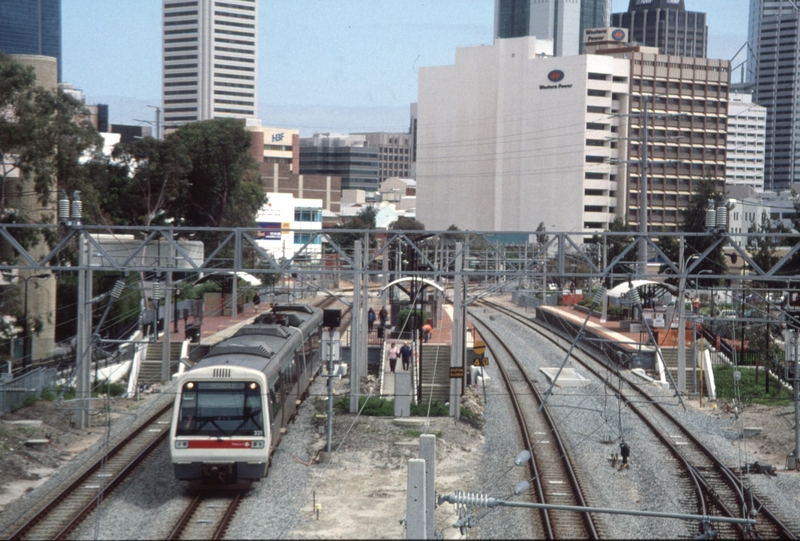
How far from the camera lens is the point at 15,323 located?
955 inches

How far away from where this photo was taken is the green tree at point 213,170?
140 ft

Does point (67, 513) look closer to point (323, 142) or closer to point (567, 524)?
point (567, 524)

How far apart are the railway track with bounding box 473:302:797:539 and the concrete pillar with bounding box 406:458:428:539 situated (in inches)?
226

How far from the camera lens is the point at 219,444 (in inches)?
523

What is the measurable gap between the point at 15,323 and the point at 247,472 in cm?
1341

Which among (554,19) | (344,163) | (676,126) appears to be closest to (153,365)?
(676,126)

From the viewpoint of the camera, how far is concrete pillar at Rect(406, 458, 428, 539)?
25.0 ft

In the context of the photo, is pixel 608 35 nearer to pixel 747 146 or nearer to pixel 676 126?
pixel 676 126

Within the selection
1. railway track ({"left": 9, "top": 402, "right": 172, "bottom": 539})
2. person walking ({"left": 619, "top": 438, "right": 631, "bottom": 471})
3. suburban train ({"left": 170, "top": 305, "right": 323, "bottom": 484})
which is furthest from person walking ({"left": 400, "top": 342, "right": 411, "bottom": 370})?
suburban train ({"left": 170, "top": 305, "right": 323, "bottom": 484})

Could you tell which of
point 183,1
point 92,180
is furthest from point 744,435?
point 183,1

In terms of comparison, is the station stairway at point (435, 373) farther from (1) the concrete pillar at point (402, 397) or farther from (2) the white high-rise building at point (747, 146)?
(2) the white high-rise building at point (747, 146)

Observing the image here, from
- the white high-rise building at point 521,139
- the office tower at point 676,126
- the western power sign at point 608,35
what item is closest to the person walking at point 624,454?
the white high-rise building at point 521,139

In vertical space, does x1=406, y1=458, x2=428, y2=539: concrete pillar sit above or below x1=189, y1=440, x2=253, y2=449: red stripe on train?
above

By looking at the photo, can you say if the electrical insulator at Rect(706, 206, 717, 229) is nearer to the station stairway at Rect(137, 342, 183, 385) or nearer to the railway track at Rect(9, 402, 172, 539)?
the railway track at Rect(9, 402, 172, 539)
